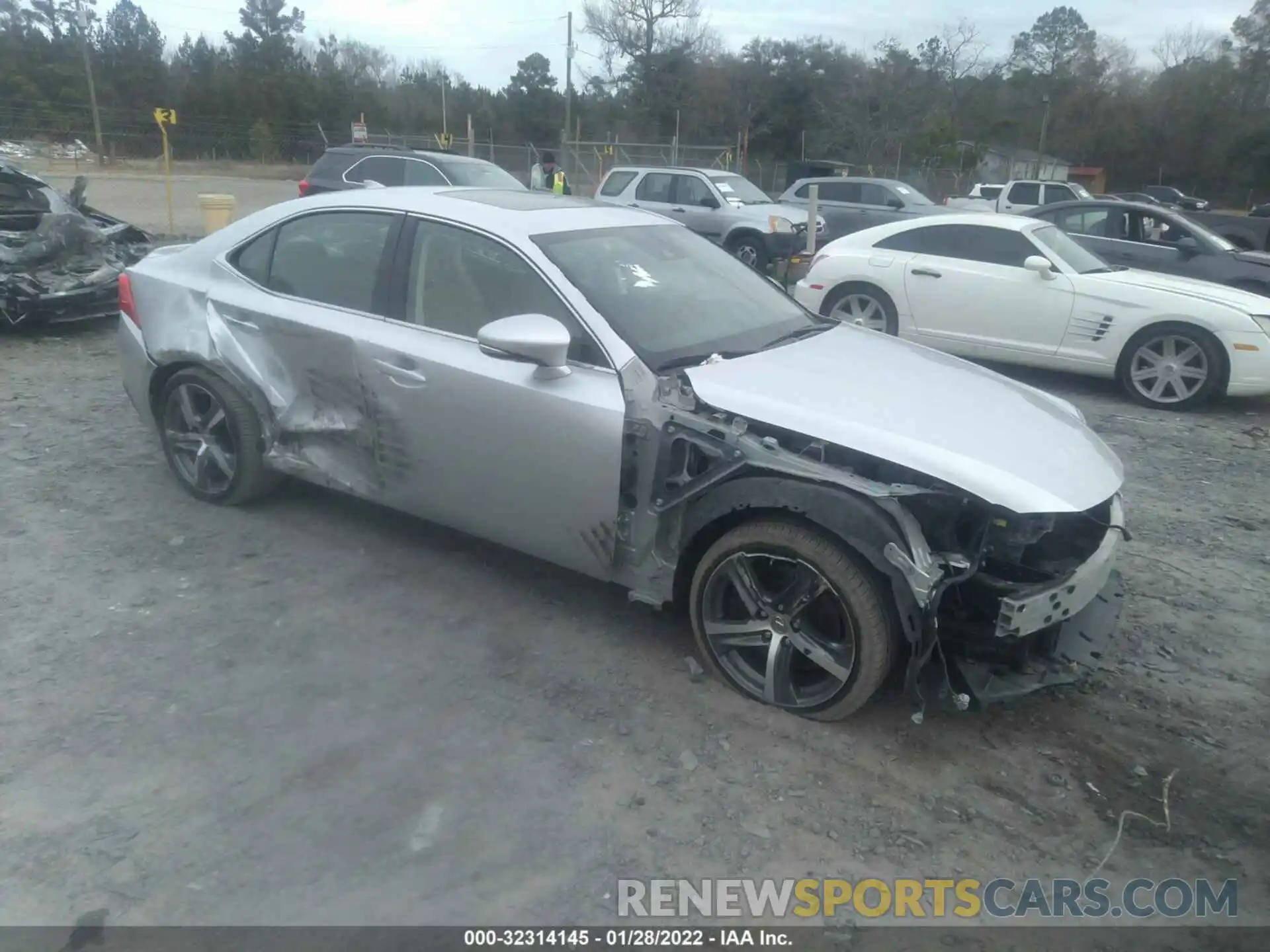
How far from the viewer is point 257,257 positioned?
4688mm

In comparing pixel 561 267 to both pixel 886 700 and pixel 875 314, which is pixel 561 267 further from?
pixel 875 314

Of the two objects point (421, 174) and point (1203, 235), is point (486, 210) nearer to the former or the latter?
point (1203, 235)

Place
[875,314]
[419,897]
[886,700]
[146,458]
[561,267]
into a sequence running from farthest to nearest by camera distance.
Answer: [875,314], [146,458], [561,267], [886,700], [419,897]

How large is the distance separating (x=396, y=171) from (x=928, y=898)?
12645 mm

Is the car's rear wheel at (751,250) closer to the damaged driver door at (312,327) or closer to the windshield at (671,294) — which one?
the windshield at (671,294)

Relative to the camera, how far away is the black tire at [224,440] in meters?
4.66

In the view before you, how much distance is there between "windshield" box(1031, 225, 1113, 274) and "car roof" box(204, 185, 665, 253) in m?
4.81

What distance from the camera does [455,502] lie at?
159 inches

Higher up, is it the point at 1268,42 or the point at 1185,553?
the point at 1268,42

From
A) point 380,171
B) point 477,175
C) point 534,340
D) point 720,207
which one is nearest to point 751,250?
point 720,207

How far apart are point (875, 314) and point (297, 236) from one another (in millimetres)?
5898

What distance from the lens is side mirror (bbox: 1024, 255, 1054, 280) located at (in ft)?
26.4

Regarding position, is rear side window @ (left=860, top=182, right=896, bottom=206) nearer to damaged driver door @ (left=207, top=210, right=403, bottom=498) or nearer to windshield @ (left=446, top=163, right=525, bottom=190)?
windshield @ (left=446, top=163, right=525, bottom=190)

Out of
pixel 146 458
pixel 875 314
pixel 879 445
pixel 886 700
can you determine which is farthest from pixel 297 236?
pixel 875 314
